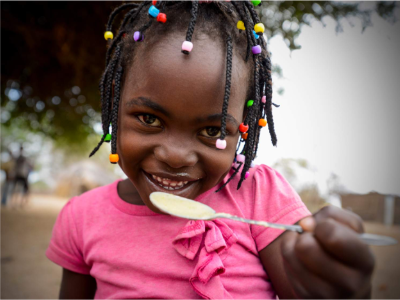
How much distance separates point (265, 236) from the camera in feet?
3.38

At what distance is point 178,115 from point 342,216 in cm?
51

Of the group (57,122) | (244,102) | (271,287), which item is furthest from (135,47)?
(57,122)

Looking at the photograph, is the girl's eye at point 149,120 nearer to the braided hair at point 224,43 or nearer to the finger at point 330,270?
the braided hair at point 224,43

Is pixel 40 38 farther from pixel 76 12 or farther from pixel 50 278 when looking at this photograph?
pixel 50 278

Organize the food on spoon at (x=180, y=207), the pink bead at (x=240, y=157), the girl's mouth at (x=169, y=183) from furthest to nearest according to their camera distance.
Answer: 1. the pink bead at (x=240, y=157)
2. the girl's mouth at (x=169, y=183)
3. the food on spoon at (x=180, y=207)

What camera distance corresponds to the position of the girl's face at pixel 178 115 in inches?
35.1

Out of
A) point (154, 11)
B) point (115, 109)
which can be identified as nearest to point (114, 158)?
point (115, 109)

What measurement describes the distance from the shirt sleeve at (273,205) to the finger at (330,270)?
41 centimetres

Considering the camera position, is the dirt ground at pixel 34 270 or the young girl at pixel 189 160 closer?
the young girl at pixel 189 160

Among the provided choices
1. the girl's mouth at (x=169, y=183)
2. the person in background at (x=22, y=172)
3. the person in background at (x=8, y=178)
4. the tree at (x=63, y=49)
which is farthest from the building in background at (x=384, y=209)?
the person in background at (x=8, y=178)

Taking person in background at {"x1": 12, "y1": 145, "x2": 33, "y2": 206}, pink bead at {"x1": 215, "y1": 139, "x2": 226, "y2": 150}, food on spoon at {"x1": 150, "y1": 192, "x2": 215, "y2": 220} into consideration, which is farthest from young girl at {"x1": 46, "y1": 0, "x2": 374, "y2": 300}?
person in background at {"x1": 12, "y1": 145, "x2": 33, "y2": 206}

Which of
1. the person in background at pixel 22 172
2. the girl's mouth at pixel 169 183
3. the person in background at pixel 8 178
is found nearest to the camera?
the girl's mouth at pixel 169 183

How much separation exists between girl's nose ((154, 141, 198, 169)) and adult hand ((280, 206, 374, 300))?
0.39 m

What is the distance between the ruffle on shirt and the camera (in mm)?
938
